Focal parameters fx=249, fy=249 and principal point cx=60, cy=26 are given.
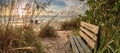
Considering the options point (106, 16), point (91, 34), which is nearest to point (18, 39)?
point (91, 34)

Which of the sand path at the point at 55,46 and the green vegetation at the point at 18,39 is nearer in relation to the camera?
the green vegetation at the point at 18,39

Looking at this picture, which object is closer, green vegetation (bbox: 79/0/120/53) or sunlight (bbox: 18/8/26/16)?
green vegetation (bbox: 79/0/120/53)

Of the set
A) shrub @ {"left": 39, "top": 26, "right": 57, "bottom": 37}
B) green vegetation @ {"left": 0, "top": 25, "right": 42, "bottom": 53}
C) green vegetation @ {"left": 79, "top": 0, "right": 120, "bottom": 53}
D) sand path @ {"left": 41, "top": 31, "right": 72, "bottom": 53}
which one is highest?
green vegetation @ {"left": 79, "top": 0, "right": 120, "bottom": 53}

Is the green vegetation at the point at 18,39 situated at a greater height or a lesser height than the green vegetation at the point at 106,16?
lesser

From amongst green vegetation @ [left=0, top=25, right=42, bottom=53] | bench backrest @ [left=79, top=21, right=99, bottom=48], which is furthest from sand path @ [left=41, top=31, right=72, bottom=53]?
bench backrest @ [left=79, top=21, right=99, bottom=48]

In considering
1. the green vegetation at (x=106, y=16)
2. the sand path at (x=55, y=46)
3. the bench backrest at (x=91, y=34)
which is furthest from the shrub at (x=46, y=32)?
the bench backrest at (x=91, y=34)

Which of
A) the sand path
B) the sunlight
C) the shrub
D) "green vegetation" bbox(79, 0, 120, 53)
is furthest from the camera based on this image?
the shrub

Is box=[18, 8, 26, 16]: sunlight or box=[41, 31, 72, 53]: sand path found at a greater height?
box=[18, 8, 26, 16]: sunlight

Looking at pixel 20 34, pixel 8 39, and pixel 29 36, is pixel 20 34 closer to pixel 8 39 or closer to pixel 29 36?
pixel 29 36

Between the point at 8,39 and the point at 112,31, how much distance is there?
1.72 meters

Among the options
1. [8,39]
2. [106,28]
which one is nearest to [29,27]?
[8,39]

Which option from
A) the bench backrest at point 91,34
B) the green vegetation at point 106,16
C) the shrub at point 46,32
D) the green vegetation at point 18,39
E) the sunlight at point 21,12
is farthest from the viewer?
the shrub at point 46,32

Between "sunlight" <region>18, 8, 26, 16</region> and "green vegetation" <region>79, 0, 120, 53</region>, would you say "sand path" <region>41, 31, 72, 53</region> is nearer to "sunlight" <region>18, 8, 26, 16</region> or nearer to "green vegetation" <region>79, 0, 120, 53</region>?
"green vegetation" <region>79, 0, 120, 53</region>

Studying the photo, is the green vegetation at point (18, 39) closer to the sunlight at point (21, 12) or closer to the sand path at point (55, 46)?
the sunlight at point (21, 12)
